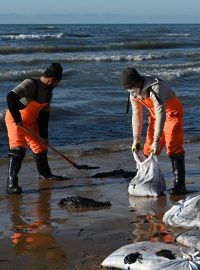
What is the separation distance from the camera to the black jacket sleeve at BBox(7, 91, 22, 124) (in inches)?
279

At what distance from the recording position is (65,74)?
64.1ft

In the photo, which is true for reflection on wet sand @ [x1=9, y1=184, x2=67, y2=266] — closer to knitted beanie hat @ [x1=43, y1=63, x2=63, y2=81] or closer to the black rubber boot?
the black rubber boot

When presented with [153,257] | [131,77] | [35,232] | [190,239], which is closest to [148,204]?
[131,77]

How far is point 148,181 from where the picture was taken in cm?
701

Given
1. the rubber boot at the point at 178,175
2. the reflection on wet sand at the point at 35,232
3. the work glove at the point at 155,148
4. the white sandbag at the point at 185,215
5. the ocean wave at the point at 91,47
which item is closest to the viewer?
the reflection on wet sand at the point at 35,232

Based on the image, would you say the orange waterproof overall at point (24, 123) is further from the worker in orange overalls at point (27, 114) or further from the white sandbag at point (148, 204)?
the white sandbag at point (148, 204)

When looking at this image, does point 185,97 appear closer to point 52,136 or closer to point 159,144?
point 52,136

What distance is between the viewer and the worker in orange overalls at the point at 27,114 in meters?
7.12

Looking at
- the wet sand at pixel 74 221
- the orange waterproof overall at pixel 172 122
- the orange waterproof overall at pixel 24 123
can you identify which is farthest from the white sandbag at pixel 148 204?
the orange waterproof overall at pixel 24 123

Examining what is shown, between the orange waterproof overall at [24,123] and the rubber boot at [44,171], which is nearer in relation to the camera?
the orange waterproof overall at [24,123]

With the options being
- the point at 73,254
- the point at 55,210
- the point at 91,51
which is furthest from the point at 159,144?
the point at 91,51

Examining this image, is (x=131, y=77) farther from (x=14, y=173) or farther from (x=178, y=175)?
(x=14, y=173)

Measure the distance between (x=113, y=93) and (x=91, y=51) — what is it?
16.4 m

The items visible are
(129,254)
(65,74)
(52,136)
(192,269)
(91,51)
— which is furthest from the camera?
(91,51)
